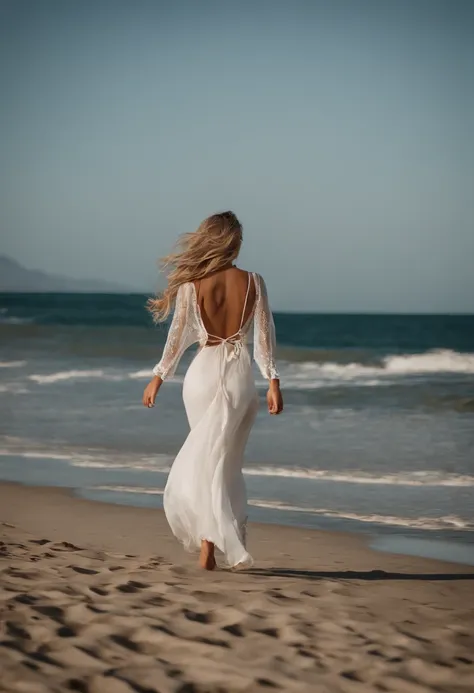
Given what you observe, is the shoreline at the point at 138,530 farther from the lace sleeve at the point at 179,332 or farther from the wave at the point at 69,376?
the wave at the point at 69,376

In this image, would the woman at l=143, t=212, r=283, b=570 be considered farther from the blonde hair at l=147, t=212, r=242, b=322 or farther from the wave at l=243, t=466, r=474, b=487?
the wave at l=243, t=466, r=474, b=487

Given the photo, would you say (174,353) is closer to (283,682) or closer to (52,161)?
(283,682)

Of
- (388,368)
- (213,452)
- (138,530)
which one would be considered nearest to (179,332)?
(213,452)

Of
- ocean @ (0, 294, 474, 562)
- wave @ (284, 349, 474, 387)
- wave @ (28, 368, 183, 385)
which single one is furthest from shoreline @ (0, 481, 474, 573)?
wave @ (284, 349, 474, 387)

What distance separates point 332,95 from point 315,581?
A: 11931mm

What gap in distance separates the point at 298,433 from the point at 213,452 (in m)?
5.83

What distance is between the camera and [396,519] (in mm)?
6129

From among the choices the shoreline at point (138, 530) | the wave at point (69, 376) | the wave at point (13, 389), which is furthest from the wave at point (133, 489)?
the wave at point (69, 376)

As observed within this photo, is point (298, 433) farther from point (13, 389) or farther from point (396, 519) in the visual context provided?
point (13, 389)

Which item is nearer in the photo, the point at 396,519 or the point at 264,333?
the point at 264,333

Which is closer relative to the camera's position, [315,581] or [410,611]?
[410,611]

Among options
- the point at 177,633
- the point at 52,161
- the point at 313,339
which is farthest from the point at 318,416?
the point at 313,339

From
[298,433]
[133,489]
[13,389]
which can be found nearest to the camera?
[133,489]

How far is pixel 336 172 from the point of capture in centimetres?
1831
